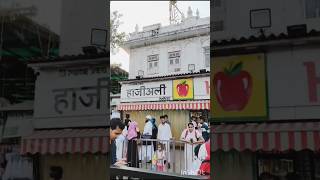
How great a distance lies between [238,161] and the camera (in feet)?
2.99

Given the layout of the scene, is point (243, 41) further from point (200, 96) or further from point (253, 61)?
point (200, 96)

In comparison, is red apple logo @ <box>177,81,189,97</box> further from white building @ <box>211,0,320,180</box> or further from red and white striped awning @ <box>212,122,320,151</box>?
red and white striped awning @ <box>212,122,320,151</box>

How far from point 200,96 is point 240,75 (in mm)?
207

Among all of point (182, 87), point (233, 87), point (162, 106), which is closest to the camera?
point (233, 87)

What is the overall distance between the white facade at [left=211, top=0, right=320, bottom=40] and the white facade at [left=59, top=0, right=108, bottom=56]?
366 mm

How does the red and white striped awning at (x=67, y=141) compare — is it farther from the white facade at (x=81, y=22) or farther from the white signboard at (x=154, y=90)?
the white facade at (x=81, y=22)

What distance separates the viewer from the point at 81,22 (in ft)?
3.64

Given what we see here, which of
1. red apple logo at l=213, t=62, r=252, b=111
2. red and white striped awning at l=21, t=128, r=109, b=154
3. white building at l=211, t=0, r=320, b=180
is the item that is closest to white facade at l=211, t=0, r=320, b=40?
white building at l=211, t=0, r=320, b=180

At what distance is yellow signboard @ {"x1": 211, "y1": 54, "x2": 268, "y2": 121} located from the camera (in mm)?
949

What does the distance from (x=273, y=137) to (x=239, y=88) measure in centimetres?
17

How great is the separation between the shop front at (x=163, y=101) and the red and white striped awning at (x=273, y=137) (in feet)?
0.44

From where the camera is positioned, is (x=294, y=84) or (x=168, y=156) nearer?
(x=294, y=84)

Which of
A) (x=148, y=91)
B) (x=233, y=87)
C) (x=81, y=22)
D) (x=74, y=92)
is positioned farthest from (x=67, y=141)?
(x=233, y=87)

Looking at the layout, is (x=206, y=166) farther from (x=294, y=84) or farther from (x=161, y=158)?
(x=294, y=84)
